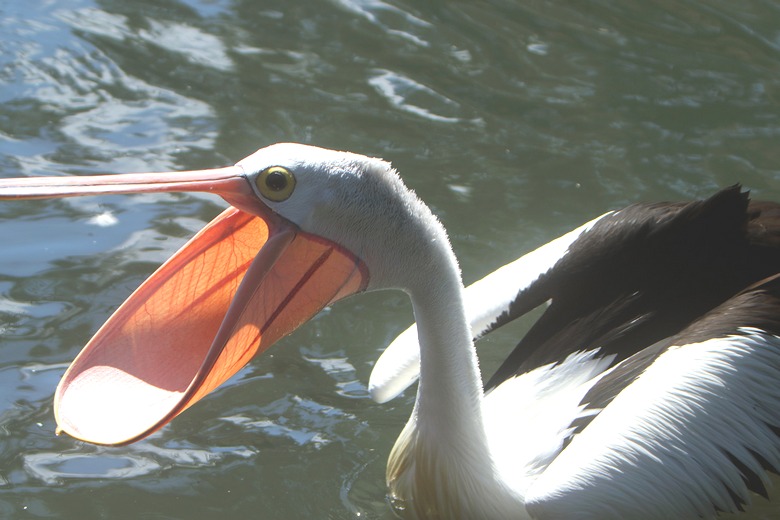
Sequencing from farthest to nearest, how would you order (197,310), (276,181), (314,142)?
(314,142), (197,310), (276,181)

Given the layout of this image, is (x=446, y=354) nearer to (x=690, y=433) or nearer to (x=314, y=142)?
(x=690, y=433)

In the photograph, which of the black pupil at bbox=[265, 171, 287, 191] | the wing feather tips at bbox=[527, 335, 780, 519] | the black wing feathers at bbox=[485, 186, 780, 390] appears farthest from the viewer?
the black wing feathers at bbox=[485, 186, 780, 390]

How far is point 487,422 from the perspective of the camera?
9.95 feet

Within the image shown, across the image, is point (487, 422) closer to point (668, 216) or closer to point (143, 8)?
point (668, 216)

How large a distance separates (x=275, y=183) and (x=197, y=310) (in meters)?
0.42

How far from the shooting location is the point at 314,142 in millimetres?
4957

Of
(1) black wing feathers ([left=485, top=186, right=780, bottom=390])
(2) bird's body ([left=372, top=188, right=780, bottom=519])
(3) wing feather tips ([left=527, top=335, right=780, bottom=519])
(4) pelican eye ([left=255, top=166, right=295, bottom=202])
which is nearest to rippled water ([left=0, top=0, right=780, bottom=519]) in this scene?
(2) bird's body ([left=372, top=188, right=780, bottom=519])

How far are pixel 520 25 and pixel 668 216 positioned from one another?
2.94m

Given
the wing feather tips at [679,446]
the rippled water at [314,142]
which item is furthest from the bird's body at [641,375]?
the rippled water at [314,142]

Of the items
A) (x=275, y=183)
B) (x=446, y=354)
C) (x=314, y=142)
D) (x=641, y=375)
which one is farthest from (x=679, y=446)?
(x=314, y=142)

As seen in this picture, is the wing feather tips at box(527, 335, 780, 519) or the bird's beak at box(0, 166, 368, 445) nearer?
the bird's beak at box(0, 166, 368, 445)

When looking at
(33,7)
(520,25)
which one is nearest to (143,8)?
(33,7)

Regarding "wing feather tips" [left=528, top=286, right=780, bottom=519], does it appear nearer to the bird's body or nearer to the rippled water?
the bird's body

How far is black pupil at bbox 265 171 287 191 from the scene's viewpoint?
8.34 ft
